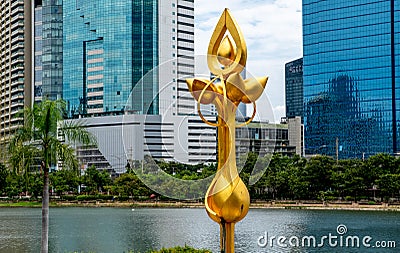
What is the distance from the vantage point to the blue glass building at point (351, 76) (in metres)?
92.6

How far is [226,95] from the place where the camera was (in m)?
13.3

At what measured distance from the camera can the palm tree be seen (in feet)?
55.2

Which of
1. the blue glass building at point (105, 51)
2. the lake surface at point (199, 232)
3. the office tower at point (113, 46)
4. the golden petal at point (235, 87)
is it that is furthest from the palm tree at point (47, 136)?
the blue glass building at point (105, 51)

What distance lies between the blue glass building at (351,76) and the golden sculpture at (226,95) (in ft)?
267

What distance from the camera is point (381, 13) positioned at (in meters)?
93.8

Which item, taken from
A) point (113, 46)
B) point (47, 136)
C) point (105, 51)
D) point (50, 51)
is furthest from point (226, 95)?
point (50, 51)

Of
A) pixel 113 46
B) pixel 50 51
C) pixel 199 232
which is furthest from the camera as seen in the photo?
pixel 50 51

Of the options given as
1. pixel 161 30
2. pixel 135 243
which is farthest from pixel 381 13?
pixel 135 243

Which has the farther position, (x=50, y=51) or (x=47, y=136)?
(x=50, y=51)

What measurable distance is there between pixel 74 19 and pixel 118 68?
1162 cm

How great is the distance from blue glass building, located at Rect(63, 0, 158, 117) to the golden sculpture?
88277 millimetres

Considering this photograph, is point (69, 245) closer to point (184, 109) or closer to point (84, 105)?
point (184, 109)

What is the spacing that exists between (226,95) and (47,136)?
548 centimetres

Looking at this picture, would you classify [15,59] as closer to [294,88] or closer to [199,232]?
[294,88]
